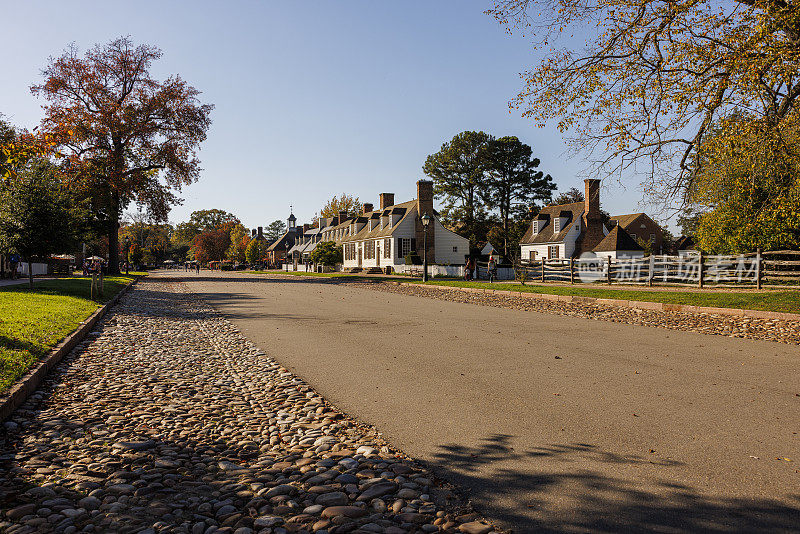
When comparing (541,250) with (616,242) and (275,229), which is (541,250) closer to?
(616,242)

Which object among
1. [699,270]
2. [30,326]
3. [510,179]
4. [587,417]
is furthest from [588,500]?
[510,179]

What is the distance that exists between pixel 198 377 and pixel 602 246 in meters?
52.2

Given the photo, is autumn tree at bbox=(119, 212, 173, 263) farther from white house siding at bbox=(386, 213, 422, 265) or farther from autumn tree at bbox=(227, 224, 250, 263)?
white house siding at bbox=(386, 213, 422, 265)

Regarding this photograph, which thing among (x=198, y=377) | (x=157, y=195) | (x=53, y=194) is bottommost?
(x=198, y=377)

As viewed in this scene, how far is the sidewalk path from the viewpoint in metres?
3.20

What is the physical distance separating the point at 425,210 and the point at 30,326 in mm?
43197

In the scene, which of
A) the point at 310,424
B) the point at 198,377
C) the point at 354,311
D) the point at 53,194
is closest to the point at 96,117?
the point at 53,194

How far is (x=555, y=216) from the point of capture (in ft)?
189

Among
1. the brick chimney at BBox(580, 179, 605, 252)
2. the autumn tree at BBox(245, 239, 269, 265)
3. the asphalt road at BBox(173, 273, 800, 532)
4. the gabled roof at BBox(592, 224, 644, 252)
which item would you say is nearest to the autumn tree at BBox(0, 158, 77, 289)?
the asphalt road at BBox(173, 273, 800, 532)

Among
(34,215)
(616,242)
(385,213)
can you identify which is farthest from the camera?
(385,213)

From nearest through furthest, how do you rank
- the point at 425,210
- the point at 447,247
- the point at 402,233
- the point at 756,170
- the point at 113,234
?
the point at 756,170
the point at 113,234
the point at 425,210
the point at 402,233
the point at 447,247

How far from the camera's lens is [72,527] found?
122 inches

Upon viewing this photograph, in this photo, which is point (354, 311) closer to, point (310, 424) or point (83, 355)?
point (83, 355)

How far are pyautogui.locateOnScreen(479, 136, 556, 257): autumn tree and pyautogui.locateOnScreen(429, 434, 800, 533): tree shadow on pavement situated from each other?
228 feet
